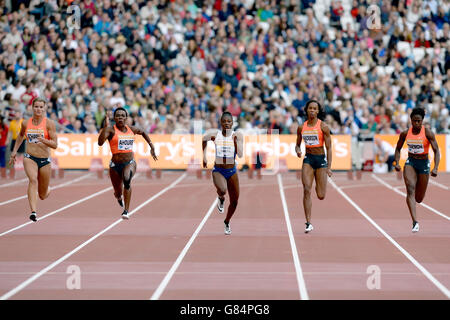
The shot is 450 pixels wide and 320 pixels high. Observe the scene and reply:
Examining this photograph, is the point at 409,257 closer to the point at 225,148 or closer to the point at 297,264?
the point at 297,264

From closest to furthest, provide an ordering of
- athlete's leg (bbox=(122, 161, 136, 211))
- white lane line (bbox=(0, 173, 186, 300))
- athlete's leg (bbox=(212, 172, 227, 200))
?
white lane line (bbox=(0, 173, 186, 300))
athlete's leg (bbox=(212, 172, 227, 200))
athlete's leg (bbox=(122, 161, 136, 211))

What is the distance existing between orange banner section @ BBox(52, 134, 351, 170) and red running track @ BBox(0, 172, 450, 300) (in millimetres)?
7204

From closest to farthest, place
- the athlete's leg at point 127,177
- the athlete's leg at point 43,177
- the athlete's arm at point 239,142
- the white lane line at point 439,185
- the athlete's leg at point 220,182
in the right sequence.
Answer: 1. the athlete's arm at point 239,142
2. the athlete's leg at point 220,182
3. the athlete's leg at point 43,177
4. the athlete's leg at point 127,177
5. the white lane line at point 439,185

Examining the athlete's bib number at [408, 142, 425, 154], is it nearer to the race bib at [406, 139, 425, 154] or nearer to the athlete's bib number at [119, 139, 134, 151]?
the race bib at [406, 139, 425, 154]

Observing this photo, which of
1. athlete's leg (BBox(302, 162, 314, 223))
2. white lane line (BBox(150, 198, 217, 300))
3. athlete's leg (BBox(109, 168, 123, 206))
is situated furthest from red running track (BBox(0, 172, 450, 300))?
athlete's leg (BBox(109, 168, 123, 206))

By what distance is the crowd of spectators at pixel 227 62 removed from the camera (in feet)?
102

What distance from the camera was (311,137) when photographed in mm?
15773

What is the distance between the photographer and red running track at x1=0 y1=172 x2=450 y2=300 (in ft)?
33.8

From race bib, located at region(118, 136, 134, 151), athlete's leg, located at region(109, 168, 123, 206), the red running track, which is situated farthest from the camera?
athlete's leg, located at region(109, 168, 123, 206)

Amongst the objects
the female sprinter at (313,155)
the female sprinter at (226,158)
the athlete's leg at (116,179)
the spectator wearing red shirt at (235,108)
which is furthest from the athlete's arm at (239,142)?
the spectator wearing red shirt at (235,108)

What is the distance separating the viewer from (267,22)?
34.7 metres

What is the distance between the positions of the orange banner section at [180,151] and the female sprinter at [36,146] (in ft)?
43.6

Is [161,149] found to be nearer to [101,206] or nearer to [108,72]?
[108,72]

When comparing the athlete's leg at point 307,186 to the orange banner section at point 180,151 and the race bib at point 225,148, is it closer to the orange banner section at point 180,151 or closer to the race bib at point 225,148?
the race bib at point 225,148
